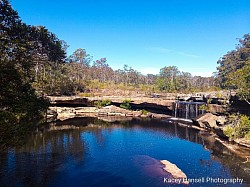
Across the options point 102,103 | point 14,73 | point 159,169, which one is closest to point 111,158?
point 159,169

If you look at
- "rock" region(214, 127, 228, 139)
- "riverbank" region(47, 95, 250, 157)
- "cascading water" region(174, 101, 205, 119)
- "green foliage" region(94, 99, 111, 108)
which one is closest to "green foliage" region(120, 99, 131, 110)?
"riverbank" region(47, 95, 250, 157)

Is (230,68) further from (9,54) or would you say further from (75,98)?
(9,54)

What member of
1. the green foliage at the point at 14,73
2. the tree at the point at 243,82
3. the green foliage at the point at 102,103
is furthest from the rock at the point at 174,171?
the green foliage at the point at 102,103

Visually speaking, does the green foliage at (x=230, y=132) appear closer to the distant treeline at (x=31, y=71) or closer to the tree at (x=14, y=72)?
the distant treeline at (x=31, y=71)

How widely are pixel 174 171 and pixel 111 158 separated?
22.7 feet

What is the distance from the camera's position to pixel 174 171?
1758 centimetres

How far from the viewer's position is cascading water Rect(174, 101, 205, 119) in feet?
141

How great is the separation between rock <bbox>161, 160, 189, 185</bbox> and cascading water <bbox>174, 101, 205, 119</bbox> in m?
26.0

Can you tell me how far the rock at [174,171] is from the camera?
54.2ft

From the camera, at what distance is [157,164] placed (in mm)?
19500

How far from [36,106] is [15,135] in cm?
228

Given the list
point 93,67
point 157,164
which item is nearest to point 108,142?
point 157,164

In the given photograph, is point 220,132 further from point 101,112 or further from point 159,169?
point 101,112

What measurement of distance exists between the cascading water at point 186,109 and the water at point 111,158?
1098 cm
